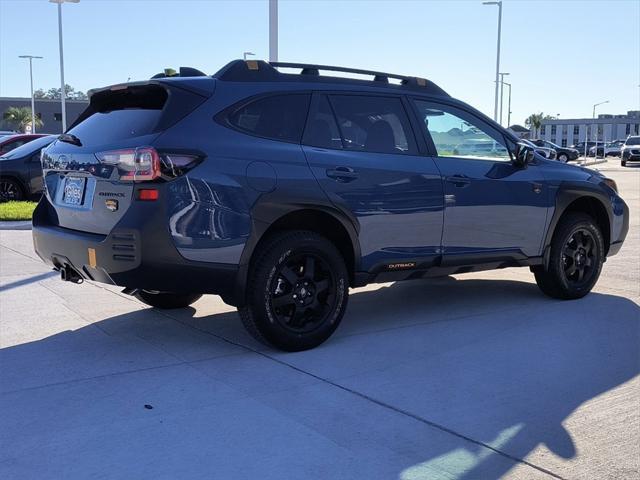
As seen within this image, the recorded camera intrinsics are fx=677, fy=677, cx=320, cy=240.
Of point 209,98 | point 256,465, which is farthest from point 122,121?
point 256,465

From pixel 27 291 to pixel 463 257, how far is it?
13.9 ft

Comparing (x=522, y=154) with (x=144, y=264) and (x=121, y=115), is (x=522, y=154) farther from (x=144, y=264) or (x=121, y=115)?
(x=144, y=264)

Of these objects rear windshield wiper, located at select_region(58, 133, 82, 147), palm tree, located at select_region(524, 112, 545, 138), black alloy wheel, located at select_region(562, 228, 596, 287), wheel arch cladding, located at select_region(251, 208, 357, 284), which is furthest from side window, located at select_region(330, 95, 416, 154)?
palm tree, located at select_region(524, 112, 545, 138)

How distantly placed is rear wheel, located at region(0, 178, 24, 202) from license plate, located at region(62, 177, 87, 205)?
10.4 meters

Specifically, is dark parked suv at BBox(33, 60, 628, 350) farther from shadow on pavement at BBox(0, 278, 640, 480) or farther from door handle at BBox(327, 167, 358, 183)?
shadow on pavement at BBox(0, 278, 640, 480)

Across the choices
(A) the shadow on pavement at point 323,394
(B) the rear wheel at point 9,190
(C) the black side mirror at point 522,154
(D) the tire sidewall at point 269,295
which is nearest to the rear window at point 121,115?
(D) the tire sidewall at point 269,295

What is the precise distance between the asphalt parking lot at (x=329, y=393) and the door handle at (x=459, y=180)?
117 cm

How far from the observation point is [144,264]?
4.19 meters

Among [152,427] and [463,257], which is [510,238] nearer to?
[463,257]

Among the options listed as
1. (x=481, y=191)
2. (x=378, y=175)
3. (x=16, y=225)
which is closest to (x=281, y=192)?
(x=378, y=175)

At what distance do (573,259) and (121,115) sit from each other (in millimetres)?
4396

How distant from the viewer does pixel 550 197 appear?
20.4ft

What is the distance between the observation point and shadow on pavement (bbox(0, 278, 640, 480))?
10.6 ft

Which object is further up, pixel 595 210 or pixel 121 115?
pixel 121 115
